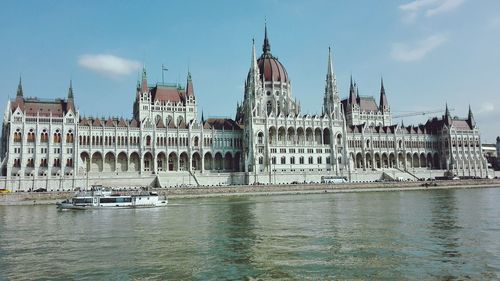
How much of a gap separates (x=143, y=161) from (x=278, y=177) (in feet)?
89.7

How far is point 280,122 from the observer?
3935 inches

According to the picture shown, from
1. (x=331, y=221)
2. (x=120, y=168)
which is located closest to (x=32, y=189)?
(x=120, y=168)

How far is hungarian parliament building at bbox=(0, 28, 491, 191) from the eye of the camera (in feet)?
276

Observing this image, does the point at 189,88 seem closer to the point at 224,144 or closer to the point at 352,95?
the point at 224,144

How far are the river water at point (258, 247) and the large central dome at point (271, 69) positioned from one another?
71125 millimetres

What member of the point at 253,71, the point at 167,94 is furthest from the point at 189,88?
the point at 253,71

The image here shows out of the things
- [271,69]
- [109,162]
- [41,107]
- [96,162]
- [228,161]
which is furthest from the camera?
[271,69]

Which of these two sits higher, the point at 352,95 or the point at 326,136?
the point at 352,95

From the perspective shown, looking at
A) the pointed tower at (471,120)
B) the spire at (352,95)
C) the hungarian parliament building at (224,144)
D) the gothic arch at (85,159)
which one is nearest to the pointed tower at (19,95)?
the hungarian parliament building at (224,144)

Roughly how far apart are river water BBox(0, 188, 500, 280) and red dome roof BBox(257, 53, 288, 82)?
233ft

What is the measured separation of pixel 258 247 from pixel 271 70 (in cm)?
8977

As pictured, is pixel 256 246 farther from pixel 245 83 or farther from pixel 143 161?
pixel 245 83

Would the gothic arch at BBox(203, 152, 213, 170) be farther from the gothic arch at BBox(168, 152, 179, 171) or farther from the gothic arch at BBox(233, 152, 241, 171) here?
the gothic arch at BBox(168, 152, 179, 171)

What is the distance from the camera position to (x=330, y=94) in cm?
10969
